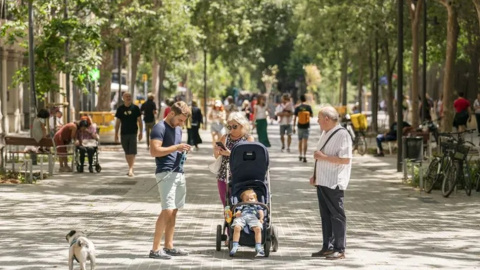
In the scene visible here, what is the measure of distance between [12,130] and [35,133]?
76.4ft

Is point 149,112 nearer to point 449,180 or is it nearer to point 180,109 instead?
point 449,180

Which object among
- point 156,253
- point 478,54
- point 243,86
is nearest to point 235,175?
point 156,253

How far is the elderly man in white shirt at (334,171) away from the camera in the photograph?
12.4 metres

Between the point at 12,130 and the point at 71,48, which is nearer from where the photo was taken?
the point at 71,48

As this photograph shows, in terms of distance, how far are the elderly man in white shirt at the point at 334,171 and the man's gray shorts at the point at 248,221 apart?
0.71 meters

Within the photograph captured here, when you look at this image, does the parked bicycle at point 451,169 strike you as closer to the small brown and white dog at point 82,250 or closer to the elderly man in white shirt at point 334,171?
the elderly man in white shirt at point 334,171

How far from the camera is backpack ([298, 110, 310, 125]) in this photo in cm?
3066

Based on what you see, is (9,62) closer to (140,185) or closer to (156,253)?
(140,185)

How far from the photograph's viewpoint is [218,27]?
49344mm

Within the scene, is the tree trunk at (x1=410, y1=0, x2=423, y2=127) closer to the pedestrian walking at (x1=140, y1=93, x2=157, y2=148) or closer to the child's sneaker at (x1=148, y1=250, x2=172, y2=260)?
the pedestrian walking at (x1=140, y1=93, x2=157, y2=148)

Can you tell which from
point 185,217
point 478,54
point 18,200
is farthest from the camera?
point 478,54

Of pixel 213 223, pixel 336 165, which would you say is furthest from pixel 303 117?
pixel 336 165

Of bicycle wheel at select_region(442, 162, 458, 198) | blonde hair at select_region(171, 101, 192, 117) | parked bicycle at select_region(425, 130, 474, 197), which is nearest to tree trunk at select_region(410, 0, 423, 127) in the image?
parked bicycle at select_region(425, 130, 474, 197)

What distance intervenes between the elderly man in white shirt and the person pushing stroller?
651mm
